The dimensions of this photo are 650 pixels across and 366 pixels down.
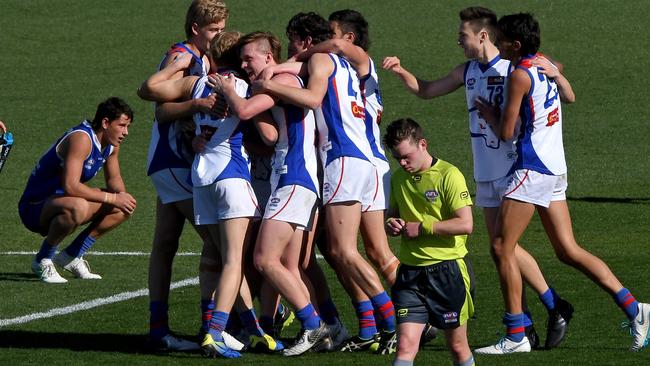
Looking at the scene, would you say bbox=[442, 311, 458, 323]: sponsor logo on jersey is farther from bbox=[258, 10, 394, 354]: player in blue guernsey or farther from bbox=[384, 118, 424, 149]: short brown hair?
bbox=[258, 10, 394, 354]: player in blue guernsey

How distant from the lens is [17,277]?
36.6 feet

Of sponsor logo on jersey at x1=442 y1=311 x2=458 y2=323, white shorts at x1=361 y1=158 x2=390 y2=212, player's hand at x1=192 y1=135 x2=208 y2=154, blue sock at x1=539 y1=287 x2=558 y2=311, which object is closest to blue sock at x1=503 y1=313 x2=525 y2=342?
blue sock at x1=539 y1=287 x2=558 y2=311

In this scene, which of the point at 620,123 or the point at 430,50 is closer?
the point at 620,123

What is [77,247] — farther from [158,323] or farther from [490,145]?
[490,145]

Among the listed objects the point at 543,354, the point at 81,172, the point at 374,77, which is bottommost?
the point at 543,354

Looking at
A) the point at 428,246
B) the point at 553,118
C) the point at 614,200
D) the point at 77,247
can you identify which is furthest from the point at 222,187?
the point at 614,200

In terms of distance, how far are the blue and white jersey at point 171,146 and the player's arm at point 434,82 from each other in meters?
1.31

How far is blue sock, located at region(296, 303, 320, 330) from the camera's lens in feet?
26.4

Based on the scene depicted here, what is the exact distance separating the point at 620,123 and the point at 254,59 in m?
13.9

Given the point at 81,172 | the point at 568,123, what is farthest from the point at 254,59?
the point at 568,123

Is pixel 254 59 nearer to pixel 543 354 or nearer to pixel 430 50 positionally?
pixel 543 354

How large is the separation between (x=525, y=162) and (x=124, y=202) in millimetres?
4156

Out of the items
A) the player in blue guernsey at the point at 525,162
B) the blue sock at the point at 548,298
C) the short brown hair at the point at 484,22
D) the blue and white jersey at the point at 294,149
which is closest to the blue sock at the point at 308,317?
the blue and white jersey at the point at 294,149

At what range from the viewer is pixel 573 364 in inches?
307
